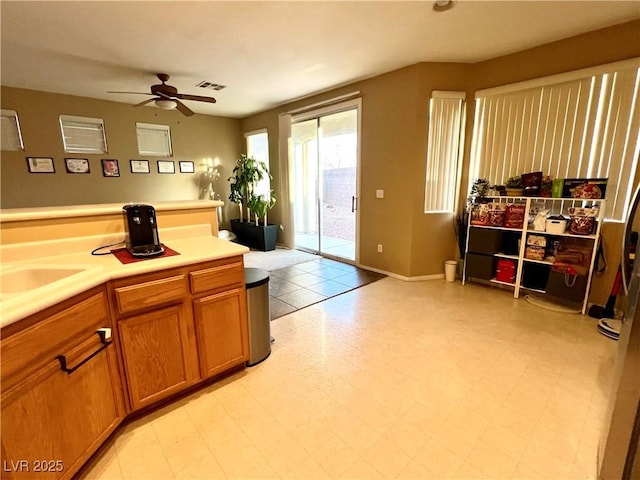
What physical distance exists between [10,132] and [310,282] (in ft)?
15.9

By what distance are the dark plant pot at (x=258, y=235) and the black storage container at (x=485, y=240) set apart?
11.2 feet

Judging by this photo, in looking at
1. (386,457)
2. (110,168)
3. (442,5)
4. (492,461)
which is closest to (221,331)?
(386,457)

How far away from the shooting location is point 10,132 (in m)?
4.18

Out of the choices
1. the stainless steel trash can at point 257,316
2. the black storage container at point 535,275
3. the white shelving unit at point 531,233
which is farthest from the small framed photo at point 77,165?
the black storage container at point 535,275

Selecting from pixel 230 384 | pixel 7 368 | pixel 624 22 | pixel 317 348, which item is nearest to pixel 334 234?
pixel 317 348

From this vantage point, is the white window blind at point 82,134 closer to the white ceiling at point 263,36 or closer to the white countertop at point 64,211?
the white ceiling at point 263,36

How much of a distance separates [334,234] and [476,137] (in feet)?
8.67

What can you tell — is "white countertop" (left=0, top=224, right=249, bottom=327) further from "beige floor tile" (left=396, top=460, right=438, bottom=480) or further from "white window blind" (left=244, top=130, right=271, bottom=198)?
"white window blind" (left=244, top=130, right=271, bottom=198)

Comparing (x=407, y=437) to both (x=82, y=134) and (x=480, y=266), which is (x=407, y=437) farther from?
(x=82, y=134)

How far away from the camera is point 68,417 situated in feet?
3.97

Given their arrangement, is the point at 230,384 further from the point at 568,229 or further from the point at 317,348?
the point at 568,229

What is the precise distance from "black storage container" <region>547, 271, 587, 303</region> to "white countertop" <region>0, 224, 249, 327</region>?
304 cm

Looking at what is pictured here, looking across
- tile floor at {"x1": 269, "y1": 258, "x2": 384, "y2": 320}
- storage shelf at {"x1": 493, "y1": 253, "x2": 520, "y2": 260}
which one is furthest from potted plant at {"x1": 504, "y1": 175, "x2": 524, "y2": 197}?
tile floor at {"x1": 269, "y1": 258, "x2": 384, "y2": 320}

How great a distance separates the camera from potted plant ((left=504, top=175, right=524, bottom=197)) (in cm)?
315
